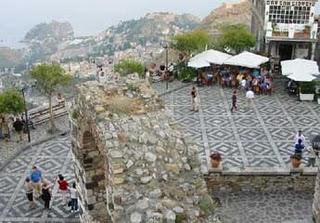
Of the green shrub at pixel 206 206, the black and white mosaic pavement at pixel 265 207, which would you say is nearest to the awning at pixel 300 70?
the black and white mosaic pavement at pixel 265 207

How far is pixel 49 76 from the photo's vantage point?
72.2 feet

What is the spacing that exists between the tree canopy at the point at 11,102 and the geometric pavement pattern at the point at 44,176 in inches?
67.8

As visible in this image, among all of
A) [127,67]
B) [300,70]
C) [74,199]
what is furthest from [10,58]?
[74,199]

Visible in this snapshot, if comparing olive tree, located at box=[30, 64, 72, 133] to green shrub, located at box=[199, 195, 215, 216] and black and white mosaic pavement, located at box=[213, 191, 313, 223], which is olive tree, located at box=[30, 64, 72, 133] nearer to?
black and white mosaic pavement, located at box=[213, 191, 313, 223]

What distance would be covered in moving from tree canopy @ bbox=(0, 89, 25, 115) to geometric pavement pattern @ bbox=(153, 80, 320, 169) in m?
6.36

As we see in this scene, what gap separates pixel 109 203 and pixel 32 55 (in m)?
106

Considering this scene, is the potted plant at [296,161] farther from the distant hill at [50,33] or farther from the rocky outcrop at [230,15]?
the distant hill at [50,33]

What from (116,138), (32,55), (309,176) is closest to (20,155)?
(309,176)

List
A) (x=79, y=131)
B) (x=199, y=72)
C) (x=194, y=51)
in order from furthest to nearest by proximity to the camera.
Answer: (x=194, y=51) → (x=199, y=72) → (x=79, y=131)

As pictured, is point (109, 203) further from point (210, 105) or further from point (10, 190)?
point (210, 105)

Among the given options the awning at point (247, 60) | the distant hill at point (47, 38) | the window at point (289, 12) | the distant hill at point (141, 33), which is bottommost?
the distant hill at point (47, 38)

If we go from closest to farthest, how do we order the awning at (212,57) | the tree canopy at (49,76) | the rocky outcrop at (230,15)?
the tree canopy at (49,76)
the awning at (212,57)
the rocky outcrop at (230,15)

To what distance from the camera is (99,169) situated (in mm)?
12617

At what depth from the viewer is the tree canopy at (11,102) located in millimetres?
20984
